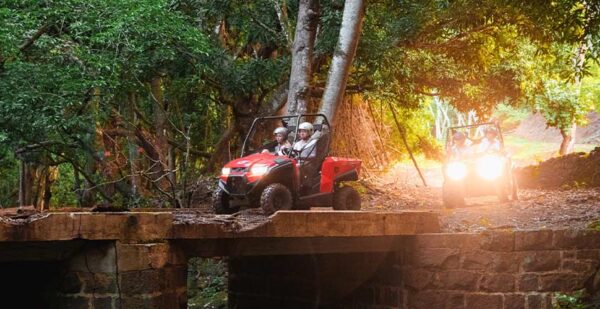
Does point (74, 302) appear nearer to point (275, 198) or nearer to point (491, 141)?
point (275, 198)

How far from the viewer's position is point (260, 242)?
1036cm

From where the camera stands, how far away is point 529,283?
10.7 metres

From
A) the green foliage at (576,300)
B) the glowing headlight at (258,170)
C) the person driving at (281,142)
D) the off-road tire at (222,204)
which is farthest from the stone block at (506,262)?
the off-road tire at (222,204)

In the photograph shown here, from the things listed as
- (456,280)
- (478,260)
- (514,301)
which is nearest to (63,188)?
(456,280)

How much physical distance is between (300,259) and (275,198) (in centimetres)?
184

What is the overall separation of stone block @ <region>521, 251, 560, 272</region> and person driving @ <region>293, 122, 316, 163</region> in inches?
130

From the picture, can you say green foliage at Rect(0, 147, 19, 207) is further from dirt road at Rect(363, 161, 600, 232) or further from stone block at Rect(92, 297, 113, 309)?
stone block at Rect(92, 297, 113, 309)

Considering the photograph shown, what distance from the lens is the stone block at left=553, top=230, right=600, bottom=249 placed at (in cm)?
1045

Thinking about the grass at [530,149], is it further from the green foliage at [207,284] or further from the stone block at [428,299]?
the stone block at [428,299]

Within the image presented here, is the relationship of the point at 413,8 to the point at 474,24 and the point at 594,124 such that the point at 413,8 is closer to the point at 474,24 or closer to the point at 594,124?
the point at 474,24

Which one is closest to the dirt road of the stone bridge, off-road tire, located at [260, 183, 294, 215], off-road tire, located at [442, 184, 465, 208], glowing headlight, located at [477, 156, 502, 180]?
off-road tire, located at [442, 184, 465, 208]

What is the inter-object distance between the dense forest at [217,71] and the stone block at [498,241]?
409 centimetres

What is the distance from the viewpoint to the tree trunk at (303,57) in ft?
52.4

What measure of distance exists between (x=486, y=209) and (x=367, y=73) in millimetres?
4998
